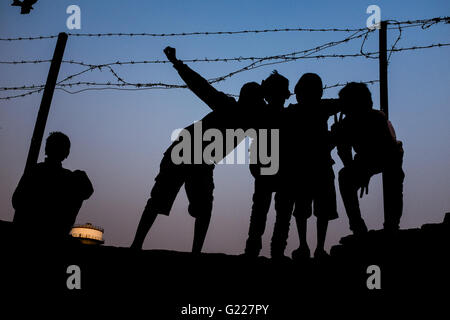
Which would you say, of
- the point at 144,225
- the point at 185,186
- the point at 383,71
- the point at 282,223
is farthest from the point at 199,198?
the point at 383,71

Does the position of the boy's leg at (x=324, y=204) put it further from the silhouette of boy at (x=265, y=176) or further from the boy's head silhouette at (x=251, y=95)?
the boy's head silhouette at (x=251, y=95)

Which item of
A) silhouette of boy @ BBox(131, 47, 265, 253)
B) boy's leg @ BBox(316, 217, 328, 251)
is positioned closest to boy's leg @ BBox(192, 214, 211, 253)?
silhouette of boy @ BBox(131, 47, 265, 253)

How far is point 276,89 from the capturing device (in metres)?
3.59

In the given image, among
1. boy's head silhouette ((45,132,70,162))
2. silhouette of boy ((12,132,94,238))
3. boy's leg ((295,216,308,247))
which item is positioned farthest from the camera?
boy's leg ((295,216,308,247))

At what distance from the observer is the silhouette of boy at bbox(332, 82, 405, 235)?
3.49 metres

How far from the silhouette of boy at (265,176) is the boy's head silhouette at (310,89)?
0.52 ft

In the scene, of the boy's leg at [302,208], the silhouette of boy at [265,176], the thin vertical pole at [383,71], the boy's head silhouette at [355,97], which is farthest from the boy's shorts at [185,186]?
the thin vertical pole at [383,71]

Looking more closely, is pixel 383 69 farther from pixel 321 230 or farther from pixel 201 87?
pixel 201 87

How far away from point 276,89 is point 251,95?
24 centimetres

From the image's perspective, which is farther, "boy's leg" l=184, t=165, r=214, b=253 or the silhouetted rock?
"boy's leg" l=184, t=165, r=214, b=253

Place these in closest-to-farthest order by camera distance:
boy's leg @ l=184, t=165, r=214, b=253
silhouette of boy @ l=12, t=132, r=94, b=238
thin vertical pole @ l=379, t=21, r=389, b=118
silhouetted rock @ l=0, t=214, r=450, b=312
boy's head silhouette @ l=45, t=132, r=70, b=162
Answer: silhouetted rock @ l=0, t=214, r=450, b=312 → silhouette of boy @ l=12, t=132, r=94, b=238 → boy's head silhouette @ l=45, t=132, r=70, b=162 → boy's leg @ l=184, t=165, r=214, b=253 → thin vertical pole @ l=379, t=21, r=389, b=118

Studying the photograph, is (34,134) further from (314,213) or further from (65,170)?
(314,213)

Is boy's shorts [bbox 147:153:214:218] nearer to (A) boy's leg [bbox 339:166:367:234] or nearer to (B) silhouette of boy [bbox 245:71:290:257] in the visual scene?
(B) silhouette of boy [bbox 245:71:290:257]

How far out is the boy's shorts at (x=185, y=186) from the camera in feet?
11.5
